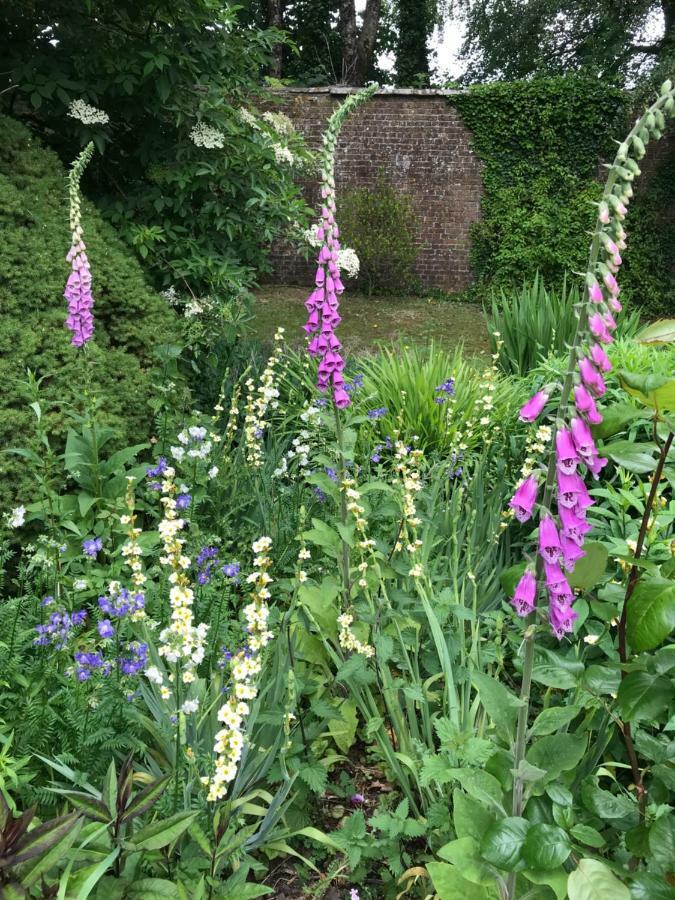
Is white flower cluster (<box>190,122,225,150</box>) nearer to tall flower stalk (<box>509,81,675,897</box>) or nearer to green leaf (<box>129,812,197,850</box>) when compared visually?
tall flower stalk (<box>509,81,675,897</box>)

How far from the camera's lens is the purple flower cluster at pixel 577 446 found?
3.51 feet

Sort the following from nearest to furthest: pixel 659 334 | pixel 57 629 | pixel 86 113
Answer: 1. pixel 659 334
2. pixel 57 629
3. pixel 86 113

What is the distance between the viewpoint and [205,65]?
4.23 m

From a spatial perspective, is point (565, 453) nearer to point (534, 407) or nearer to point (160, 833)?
point (534, 407)

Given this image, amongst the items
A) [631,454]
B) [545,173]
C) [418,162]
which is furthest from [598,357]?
[545,173]

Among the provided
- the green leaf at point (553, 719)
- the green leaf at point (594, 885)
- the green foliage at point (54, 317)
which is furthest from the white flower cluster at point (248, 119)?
the green leaf at point (594, 885)

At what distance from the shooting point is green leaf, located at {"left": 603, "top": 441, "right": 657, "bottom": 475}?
1.20 meters

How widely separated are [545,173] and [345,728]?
12.0 metres

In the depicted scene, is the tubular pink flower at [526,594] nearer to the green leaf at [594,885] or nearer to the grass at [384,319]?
the green leaf at [594,885]

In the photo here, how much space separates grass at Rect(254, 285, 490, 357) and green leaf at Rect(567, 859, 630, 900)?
5957 millimetres

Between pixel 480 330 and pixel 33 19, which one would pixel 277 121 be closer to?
pixel 33 19

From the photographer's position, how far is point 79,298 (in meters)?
2.99

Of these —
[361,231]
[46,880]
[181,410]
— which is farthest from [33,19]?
[361,231]

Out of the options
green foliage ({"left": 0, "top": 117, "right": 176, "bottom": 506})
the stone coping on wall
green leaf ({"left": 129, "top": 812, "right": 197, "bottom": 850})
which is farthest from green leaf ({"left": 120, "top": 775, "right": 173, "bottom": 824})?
the stone coping on wall
